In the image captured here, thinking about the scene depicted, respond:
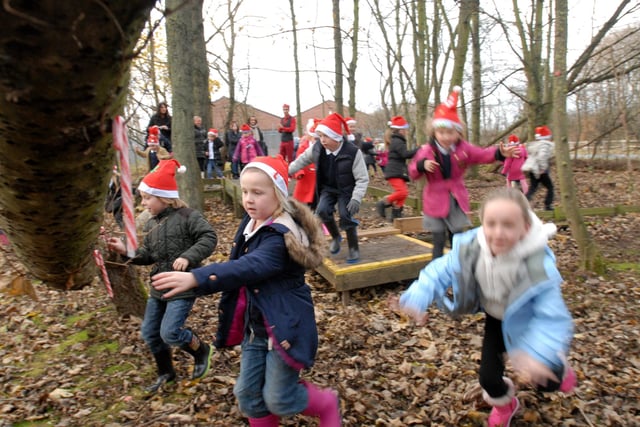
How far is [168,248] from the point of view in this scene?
11.3 ft

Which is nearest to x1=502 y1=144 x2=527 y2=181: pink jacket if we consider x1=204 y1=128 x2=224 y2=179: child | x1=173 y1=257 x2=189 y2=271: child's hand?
x1=204 y1=128 x2=224 y2=179: child

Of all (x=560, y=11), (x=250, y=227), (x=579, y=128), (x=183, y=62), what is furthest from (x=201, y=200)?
(x=579, y=128)

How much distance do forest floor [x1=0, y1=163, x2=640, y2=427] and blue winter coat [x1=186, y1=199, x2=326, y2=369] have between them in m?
1.02

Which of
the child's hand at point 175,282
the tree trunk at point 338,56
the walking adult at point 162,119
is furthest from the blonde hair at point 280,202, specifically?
the tree trunk at point 338,56

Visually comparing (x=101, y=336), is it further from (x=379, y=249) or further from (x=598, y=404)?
(x=598, y=404)

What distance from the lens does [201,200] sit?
8.00 meters

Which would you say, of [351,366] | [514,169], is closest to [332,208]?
[351,366]

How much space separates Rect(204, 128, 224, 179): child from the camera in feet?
44.2

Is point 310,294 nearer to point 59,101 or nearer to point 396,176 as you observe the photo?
point 59,101

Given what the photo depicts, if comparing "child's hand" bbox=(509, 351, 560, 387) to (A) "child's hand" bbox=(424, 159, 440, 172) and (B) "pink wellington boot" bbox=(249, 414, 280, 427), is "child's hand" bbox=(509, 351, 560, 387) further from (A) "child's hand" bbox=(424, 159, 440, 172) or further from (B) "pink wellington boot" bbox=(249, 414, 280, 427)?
(A) "child's hand" bbox=(424, 159, 440, 172)

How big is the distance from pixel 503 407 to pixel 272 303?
1.67m

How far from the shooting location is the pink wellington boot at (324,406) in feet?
8.54

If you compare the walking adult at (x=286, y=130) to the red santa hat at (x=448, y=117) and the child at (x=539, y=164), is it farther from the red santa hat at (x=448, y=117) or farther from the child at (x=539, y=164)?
the red santa hat at (x=448, y=117)

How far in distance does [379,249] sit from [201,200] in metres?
3.70
